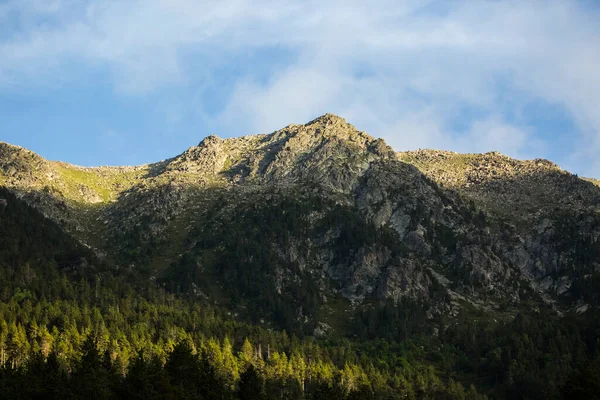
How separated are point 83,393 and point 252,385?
51787mm

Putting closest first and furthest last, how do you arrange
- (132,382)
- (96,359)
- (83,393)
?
(83,393) → (132,382) → (96,359)

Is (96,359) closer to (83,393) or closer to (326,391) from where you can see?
(83,393)

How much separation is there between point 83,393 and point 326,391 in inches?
2451

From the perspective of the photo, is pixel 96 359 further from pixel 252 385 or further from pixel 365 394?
pixel 365 394

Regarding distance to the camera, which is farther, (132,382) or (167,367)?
(167,367)

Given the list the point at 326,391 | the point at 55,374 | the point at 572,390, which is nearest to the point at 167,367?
the point at 55,374

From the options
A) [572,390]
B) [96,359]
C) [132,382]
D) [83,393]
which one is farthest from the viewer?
[96,359]

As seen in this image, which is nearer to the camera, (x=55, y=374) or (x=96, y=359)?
(x=55, y=374)

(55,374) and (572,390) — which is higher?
(55,374)

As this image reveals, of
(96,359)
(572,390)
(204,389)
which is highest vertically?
(96,359)

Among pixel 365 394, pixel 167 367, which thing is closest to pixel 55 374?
pixel 167 367

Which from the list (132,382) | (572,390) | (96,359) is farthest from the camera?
(96,359)

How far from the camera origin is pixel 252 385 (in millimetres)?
193125

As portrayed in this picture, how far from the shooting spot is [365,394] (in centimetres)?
18262
